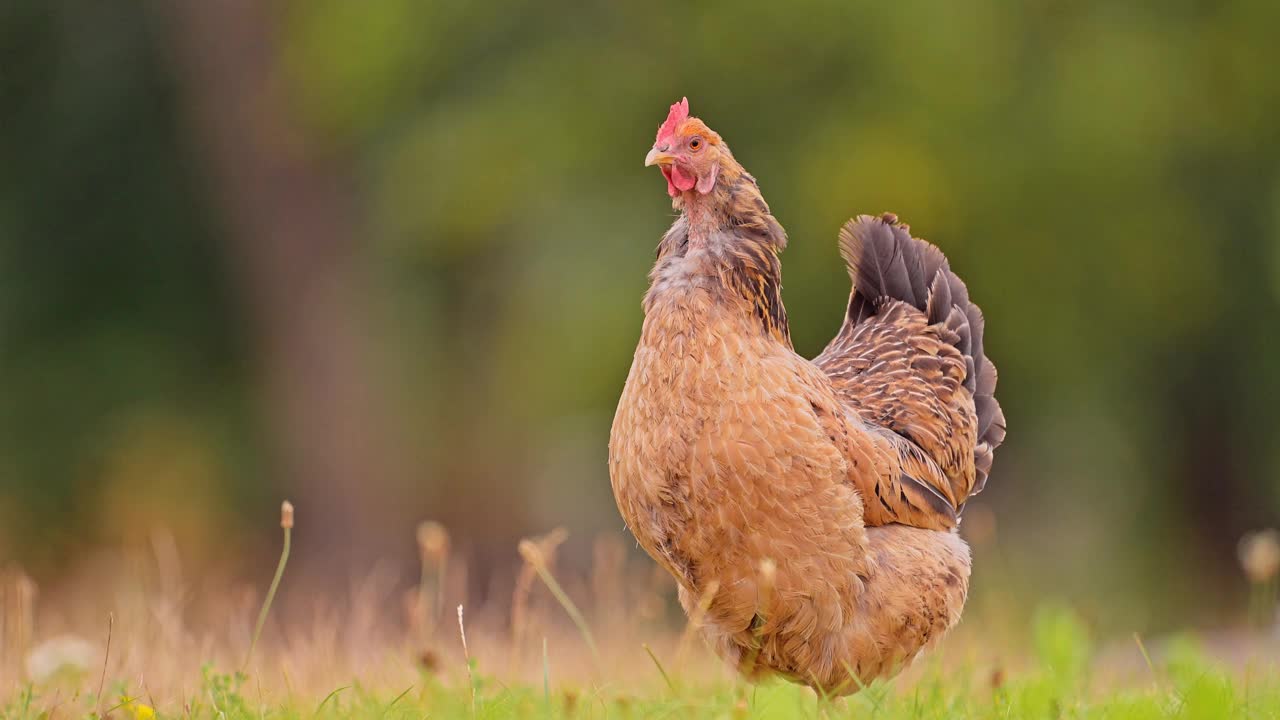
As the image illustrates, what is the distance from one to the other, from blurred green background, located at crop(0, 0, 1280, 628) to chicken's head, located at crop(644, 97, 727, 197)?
6.62 metres

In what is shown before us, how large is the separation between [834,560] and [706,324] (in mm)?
890

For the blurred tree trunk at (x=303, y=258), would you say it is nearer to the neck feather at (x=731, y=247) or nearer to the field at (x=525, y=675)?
the field at (x=525, y=675)

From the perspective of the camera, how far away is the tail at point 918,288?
262 inches

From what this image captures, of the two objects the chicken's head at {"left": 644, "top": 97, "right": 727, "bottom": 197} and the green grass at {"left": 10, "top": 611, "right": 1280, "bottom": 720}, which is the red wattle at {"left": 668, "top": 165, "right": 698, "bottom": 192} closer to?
the chicken's head at {"left": 644, "top": 97, "right": 727, "bottom": 197}

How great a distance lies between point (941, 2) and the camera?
1224 centimetres

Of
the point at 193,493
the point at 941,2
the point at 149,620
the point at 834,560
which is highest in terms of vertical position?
the point at 941,2

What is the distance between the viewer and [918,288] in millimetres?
6754

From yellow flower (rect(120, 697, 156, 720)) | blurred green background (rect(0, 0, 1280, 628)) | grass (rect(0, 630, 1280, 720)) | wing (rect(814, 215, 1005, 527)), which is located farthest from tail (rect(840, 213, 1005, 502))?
blurred green background (rect(0, 0, 1280, 628))

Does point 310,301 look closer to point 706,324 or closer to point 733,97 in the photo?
point 733,97

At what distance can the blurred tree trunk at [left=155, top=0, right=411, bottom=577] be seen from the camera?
14938 mm

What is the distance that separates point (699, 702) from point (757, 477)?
0.81 metres

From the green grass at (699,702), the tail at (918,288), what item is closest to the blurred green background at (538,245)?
the tail at (918,288)

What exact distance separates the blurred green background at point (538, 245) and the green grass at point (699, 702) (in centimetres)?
708

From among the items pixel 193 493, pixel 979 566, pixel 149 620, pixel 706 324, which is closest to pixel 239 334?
pixel 193 493
